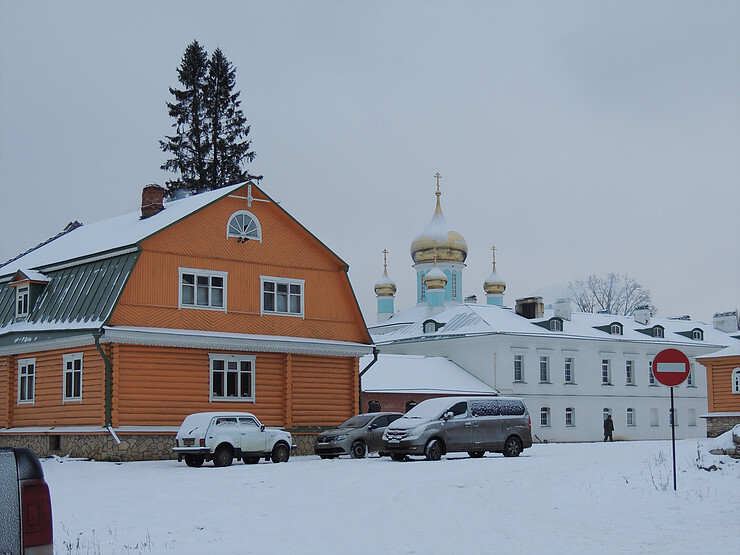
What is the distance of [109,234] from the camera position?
1410 inches

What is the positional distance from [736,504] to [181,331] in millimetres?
19985

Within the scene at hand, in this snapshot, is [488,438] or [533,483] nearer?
[533,483]

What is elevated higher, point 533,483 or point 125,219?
point 125,219

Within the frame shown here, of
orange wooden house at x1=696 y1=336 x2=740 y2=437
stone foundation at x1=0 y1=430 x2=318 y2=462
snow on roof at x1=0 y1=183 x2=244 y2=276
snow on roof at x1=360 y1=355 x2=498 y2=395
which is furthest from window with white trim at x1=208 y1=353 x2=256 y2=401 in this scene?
orange wooden house at x1=696 y1=336 x2=740 y2=437

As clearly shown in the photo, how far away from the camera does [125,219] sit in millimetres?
37875

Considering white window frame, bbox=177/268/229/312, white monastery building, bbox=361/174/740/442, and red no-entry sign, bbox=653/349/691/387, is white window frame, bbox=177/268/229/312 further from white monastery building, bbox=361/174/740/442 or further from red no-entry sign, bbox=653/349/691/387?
red no-entry sign, bbox=653/349/691/387

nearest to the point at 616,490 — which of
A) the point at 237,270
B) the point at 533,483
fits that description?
the point at 533,483

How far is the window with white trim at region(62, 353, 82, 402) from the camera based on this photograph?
30812 millimetres

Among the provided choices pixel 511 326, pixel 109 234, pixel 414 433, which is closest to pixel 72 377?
pixel 109 234

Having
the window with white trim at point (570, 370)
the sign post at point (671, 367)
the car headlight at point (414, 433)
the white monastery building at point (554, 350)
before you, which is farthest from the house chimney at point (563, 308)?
the sign post at point (671, 367)

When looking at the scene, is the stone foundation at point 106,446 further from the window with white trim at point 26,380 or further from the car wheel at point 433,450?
the car wheel at point 433,450

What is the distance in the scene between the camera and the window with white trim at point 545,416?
56.8 metres

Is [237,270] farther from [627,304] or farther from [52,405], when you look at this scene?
[627,304]

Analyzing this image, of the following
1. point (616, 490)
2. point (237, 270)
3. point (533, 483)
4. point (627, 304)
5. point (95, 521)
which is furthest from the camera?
point (627, 304)
